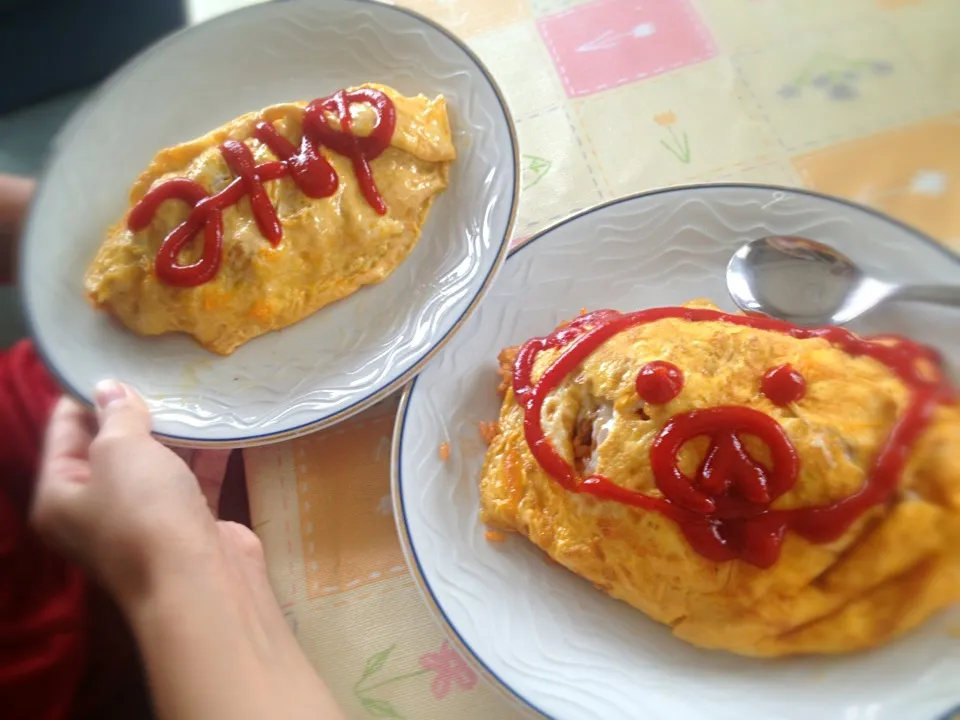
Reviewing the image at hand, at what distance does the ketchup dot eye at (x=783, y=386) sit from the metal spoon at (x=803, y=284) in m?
0.25

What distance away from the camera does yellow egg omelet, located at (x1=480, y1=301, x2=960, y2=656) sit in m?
0.93

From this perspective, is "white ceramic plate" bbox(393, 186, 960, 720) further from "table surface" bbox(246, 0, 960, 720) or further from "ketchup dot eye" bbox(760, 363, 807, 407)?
"ketchup dot eye" bbox(760, 363, 807, 407)

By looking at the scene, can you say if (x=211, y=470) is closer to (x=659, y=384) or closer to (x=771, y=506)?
(x=659, y=384)

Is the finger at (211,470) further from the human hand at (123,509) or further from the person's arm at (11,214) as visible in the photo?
the person's arm at (11,214)

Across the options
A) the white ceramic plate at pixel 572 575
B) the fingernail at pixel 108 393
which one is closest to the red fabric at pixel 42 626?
the fingernail at pixel 108 393

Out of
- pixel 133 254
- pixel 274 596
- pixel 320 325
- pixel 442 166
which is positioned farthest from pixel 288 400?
pixel 442 166

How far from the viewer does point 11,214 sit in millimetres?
1388

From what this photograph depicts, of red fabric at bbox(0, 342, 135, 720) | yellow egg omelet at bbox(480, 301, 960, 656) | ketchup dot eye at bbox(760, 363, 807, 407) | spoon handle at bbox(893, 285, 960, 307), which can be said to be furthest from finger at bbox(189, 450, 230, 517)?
spoon handle at bbox(893, 285, 960, 307)

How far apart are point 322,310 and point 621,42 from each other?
3.21 feet

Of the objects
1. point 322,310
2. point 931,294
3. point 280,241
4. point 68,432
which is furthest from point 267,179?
point 931,294

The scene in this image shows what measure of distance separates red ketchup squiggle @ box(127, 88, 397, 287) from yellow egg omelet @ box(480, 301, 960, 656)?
70 centimetres

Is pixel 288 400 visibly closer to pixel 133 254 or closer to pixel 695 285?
pixel 133 254

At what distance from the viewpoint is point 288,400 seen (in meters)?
1.29

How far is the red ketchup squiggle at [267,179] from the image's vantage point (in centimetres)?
141
